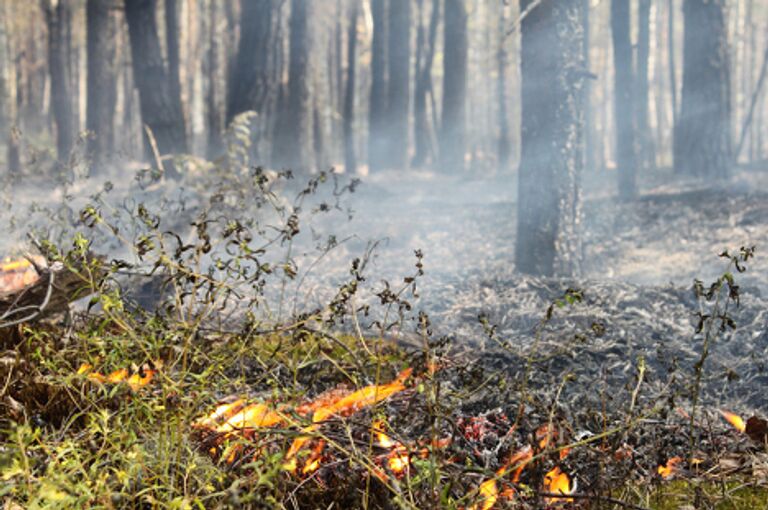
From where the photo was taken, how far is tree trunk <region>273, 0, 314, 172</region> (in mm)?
12602

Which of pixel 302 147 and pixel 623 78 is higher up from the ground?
pixel 623 78

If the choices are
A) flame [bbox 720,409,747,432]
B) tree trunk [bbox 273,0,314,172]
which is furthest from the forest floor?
tree trunk [bbox 273,0,314,172]

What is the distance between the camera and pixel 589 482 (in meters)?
2.86

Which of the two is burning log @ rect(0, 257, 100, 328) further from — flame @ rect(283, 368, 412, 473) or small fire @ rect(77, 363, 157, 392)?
flame @ rect(283, 368, 412, 473)

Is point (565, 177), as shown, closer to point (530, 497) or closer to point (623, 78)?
point (530, 497)

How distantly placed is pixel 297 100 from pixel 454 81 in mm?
7504

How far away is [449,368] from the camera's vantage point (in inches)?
152

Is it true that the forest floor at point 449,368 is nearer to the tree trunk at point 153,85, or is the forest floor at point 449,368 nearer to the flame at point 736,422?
the flame at point 736,422

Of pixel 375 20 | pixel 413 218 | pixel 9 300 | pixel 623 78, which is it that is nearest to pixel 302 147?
pixel 413 218

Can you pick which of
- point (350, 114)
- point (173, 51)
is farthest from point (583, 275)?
point (350, 114)

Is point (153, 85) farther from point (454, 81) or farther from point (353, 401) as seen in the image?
point (353, 401)

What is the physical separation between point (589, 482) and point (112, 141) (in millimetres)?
15939

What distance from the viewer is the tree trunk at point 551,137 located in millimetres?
7012

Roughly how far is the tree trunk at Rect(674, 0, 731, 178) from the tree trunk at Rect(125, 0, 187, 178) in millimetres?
7907
